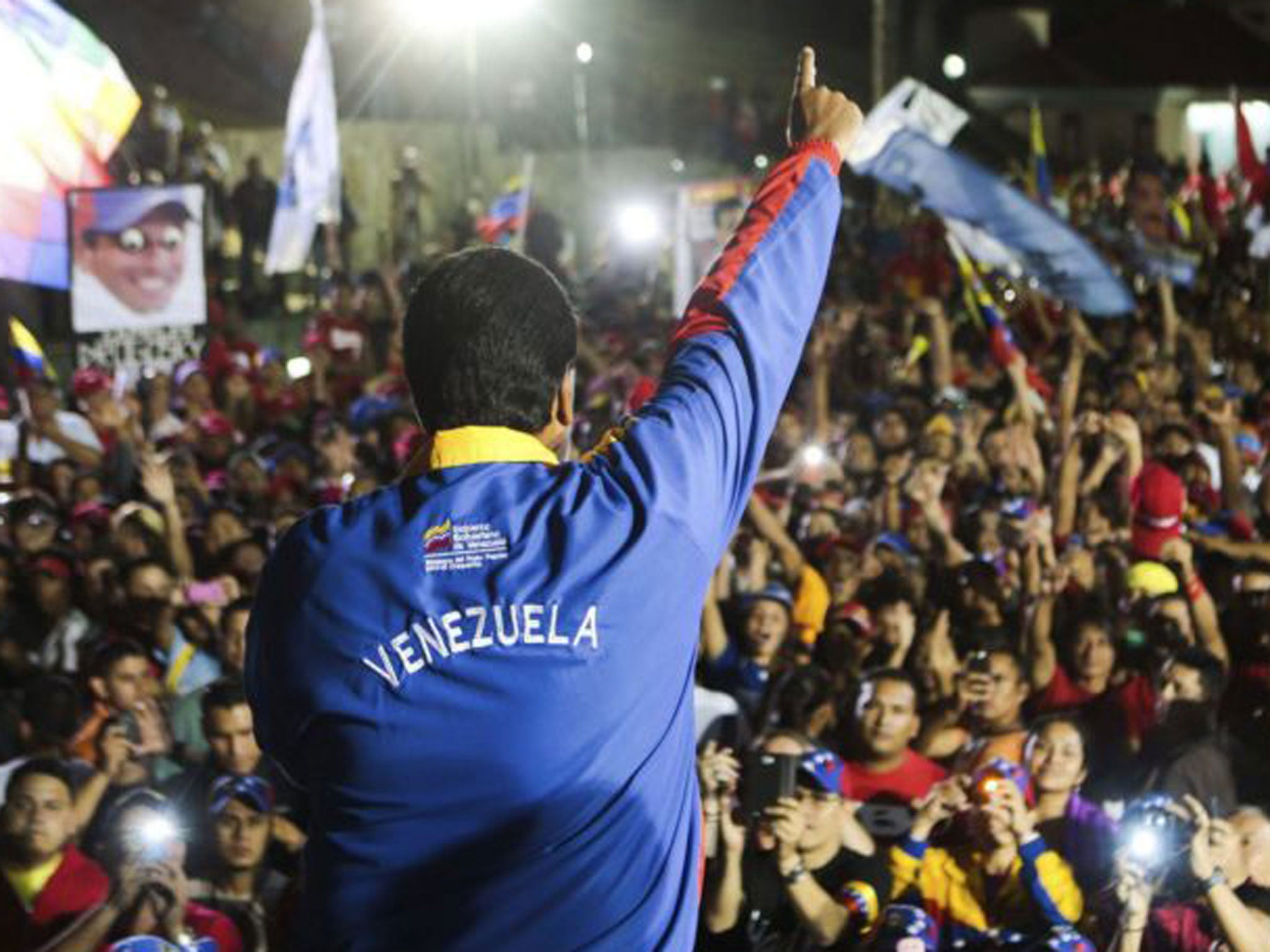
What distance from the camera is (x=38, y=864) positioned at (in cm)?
521

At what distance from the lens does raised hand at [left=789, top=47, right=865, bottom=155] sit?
7.73 ft

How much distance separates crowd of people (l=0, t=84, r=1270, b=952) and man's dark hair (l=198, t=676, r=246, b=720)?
0.05 feet

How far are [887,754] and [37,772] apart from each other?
8.41 feet

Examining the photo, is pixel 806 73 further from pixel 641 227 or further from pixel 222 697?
pixel 641 227

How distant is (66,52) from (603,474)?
4.70 m

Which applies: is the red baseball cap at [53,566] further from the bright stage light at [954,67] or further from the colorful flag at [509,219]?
the bright stage light at [954,67]

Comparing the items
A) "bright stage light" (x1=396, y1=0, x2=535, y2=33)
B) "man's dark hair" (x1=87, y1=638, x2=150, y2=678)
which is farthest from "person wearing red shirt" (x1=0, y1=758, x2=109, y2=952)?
"bright stage light" (x1=396, y1=0, x2=535, y2=33)

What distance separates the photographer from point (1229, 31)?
42.2 metres

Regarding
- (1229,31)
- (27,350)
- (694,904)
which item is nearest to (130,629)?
(27,350)

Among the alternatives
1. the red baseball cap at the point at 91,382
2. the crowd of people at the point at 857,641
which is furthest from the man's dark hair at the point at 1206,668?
the red baseball cap at the point at 91,382

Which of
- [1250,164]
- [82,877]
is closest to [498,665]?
[82,877]

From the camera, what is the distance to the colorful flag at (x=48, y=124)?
18.2ft

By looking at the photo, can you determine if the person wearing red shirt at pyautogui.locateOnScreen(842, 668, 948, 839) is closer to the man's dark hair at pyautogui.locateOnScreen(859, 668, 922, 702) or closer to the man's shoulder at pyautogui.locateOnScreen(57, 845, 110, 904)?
the man's dark hair at pyautogui.locateOnScreen(859, 668, 922, 702)

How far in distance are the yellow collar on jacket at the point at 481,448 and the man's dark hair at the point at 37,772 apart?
3567 millimetres
